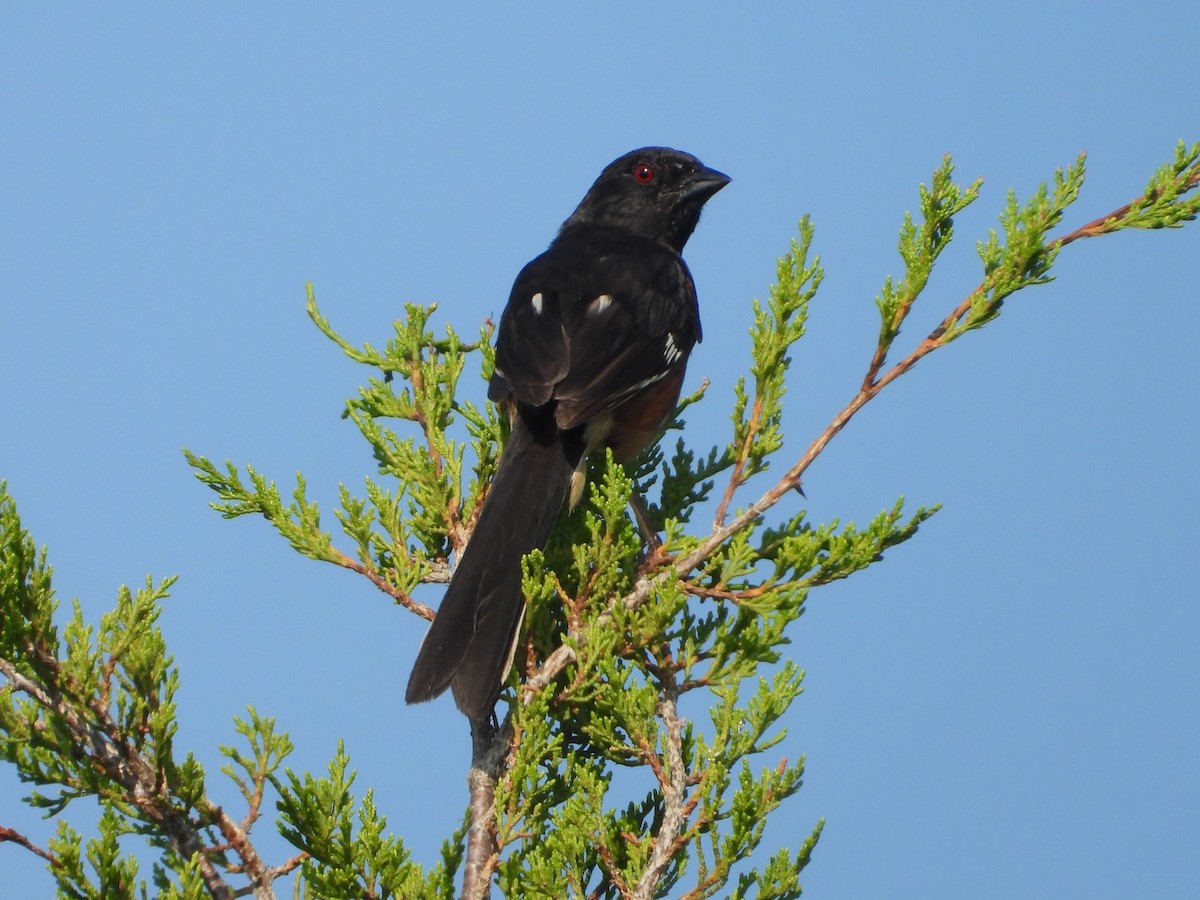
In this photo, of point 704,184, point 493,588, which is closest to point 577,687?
point 493,588

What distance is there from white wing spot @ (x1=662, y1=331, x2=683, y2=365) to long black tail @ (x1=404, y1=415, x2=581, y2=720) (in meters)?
0.54

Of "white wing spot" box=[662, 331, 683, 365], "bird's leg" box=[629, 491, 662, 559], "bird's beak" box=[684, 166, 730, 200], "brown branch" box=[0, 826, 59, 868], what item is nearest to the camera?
"brown branch" box=[0, 826, 59, 868]

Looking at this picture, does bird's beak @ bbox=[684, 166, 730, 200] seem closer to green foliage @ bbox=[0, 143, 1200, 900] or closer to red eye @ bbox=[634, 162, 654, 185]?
red eye @ bbox=[634, 162, 654, 185]

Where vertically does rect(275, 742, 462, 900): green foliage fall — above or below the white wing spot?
below

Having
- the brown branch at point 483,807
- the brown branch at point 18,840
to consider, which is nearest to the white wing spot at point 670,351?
the brown branch at point 483,807

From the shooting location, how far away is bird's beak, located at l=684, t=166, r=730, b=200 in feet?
14.8

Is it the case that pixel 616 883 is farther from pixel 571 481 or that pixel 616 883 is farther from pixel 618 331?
pixel 618 331

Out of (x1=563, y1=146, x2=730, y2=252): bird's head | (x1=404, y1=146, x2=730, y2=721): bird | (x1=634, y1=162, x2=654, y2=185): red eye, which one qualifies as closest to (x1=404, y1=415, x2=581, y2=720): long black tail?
(x1=404, y1=146, x2=730, y2=721): bird

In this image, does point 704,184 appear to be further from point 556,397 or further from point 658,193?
point 556,397

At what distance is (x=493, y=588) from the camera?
2826 millimetres

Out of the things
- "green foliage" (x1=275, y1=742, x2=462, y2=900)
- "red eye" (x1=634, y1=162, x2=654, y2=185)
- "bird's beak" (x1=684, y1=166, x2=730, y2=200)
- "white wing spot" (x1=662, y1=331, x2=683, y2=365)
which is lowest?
"green foliage" (x1=275, y1=742, x2=462, y2=900)

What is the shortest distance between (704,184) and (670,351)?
1.13 metres

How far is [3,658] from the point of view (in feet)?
8.55

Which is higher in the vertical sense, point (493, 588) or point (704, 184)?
point (704, 184)
